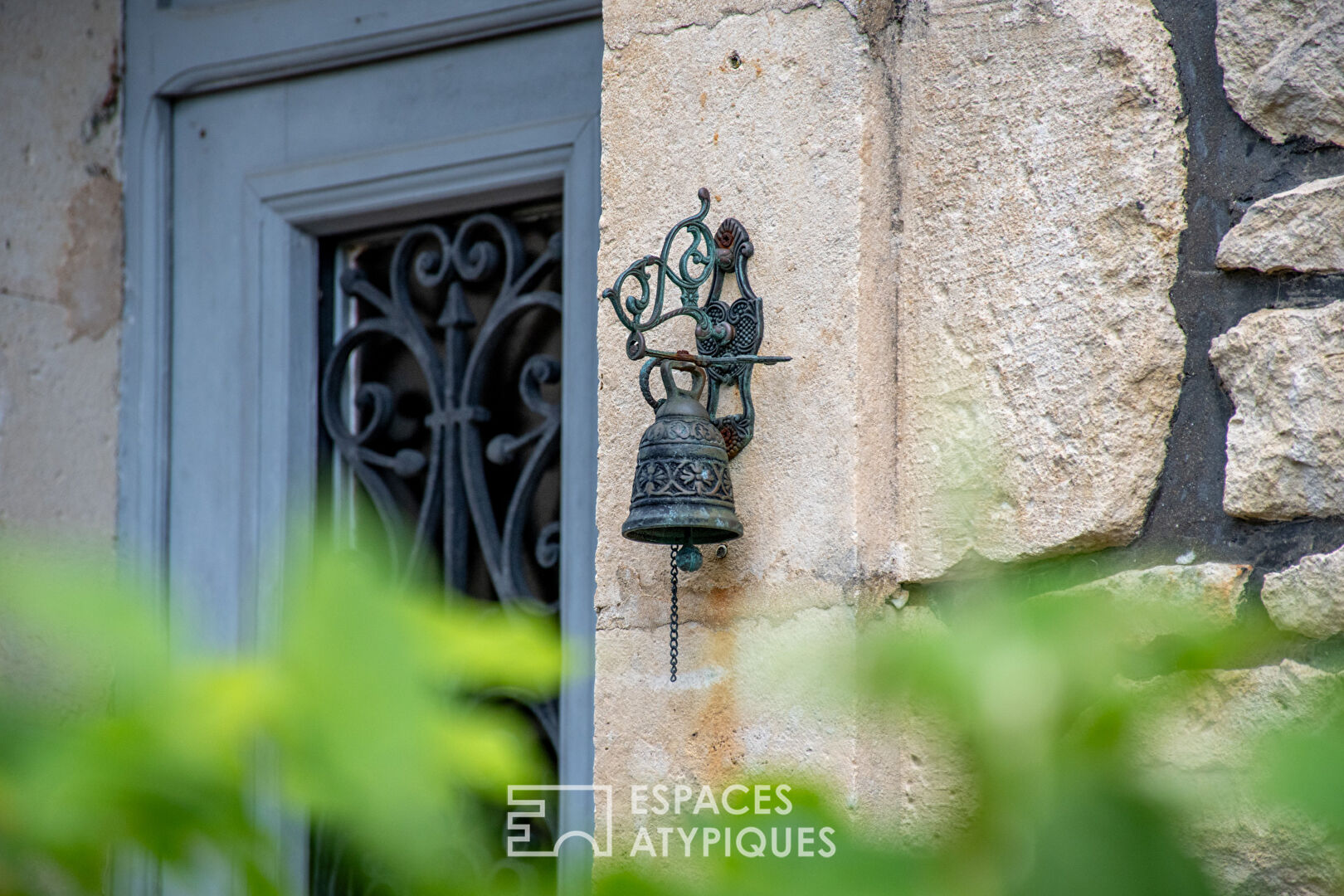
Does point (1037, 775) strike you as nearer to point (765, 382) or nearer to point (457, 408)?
point (765, 382)

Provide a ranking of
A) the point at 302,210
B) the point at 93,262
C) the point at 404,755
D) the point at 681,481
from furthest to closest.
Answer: the point at 93,262 → the point at 302,210 → the point at 681,481 → the point at 404,755

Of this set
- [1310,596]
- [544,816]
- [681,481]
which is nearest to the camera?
[1310,596]

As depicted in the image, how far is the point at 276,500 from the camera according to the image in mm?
2123

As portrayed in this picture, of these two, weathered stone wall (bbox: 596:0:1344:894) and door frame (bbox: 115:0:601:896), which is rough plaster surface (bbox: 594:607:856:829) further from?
door frame (bbox: 115:0:601:896)

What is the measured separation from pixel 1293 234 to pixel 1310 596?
12.9 inches

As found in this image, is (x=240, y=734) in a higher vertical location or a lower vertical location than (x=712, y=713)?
higher

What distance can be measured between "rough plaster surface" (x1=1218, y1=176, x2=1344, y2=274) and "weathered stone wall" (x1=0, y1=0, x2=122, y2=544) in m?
1.60

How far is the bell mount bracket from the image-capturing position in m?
1.52

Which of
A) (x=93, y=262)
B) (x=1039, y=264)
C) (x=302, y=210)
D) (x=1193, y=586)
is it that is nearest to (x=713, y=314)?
(x=1039, y=264)

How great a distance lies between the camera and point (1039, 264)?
1442mm

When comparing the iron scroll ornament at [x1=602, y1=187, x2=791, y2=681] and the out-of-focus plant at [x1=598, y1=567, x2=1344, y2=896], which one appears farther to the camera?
the iron scroll ornament at [x1=602, y1=187, x2=791, y2=681]

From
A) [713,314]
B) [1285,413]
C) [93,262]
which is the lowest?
[1285,413]

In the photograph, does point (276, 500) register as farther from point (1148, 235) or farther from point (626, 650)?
point (1148, 235)

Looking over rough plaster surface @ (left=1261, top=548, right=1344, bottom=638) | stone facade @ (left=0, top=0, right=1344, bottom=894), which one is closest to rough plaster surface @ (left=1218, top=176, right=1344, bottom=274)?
stone facade @ (left=0, top=0, right=1344, bottom=894)
